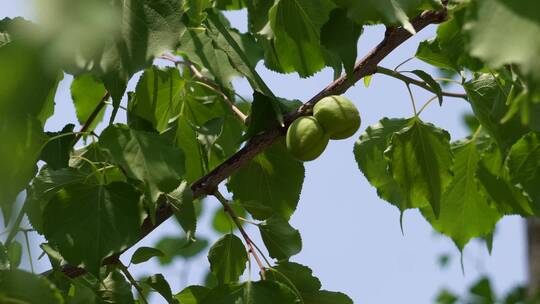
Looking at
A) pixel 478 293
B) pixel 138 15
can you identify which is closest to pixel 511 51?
pixel 138 15

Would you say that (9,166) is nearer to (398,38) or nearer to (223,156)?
(398,38)

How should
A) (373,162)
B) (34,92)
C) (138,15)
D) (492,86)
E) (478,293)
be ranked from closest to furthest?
(34,92)
(138,15)
(492,86)
(373,162)
(478,293)

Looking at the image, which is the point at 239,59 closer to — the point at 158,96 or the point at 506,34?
the point at 158,96

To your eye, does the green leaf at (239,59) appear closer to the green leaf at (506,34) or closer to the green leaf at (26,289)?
the green leaf at (26,289)

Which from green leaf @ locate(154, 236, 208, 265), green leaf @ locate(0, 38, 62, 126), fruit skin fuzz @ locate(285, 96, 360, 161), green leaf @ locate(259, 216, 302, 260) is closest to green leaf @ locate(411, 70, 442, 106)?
fruit skin fuzz @ locate(285, 96, 360, 161)

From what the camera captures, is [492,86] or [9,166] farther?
[492,86]

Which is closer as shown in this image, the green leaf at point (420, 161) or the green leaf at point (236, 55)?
the green leaf at point (236, 55)

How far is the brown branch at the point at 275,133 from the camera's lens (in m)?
1.12

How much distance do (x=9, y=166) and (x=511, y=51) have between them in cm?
34

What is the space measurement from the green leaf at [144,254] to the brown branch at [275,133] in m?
0.09

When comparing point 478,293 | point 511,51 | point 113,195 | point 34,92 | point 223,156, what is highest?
point 34,92

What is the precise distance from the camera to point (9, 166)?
1.84 feet

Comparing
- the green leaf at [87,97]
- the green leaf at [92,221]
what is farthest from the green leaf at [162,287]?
the green leaf at [87,97]

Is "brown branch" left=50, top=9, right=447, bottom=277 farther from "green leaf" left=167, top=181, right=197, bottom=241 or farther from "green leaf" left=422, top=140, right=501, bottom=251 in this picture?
"green leaf" left=422, top=140, right=501, bottom=251
